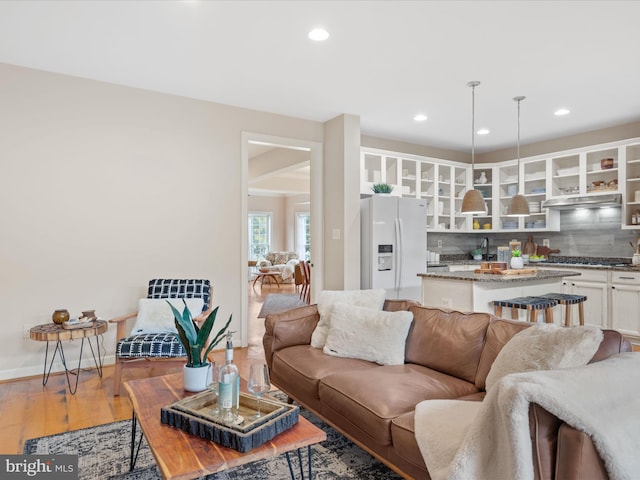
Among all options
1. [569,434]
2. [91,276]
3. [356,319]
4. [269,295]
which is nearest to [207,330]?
[356,319]

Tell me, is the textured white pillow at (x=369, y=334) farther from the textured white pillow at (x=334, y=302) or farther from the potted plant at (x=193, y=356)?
the potted plant at (x=193, y=356)

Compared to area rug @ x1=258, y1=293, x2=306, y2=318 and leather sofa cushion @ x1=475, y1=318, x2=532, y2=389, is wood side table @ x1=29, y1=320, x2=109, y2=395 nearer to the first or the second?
leather sofa cushion @ x1=475, y1=318, x2=532, y2=389

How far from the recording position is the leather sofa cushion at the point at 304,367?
2.52m

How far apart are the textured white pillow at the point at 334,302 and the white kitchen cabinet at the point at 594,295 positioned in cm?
327

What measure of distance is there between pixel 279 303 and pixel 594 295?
5.11 meters

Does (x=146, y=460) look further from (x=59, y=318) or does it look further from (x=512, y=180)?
(x=512, y=180)

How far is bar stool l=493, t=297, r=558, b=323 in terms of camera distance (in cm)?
361

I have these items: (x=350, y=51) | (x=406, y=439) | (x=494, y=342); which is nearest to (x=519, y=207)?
(x=350, y=51)

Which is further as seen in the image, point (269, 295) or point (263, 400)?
point (269, 295)

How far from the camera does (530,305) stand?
11.7 ft

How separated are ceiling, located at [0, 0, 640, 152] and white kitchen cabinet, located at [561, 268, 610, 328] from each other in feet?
6.58

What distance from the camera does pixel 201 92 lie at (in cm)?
434

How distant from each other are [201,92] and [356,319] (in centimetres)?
295

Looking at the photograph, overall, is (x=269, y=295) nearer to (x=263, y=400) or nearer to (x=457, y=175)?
(x=457, y=175)
